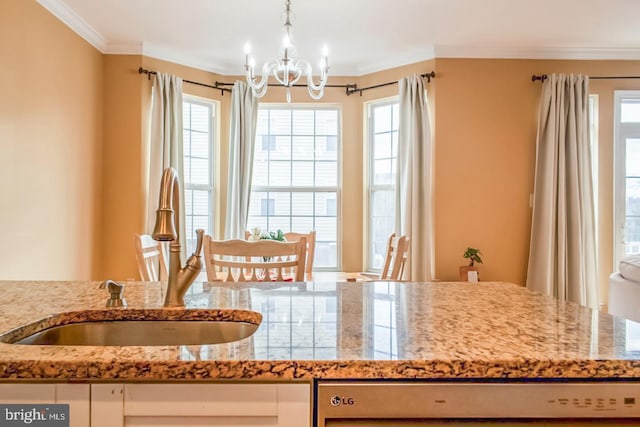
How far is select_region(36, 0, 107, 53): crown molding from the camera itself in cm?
306

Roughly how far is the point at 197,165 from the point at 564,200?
3627 millimetres

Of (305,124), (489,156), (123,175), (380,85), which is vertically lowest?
(123,175)

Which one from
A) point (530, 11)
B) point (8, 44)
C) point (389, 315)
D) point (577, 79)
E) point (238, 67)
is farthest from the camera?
point (238, 67)

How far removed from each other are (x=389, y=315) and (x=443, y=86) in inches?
133

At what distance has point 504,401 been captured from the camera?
757mm

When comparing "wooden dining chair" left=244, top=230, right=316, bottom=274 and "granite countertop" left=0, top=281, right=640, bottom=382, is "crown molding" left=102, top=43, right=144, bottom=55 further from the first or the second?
"granite countertop" left=0, top=281, right=640, bottom=382

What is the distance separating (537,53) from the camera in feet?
13.0

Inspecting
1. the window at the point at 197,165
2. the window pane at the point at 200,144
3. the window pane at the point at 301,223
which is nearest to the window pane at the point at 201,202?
the window at the point at 197,165

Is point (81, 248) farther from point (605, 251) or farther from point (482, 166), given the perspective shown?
point (605, 251)

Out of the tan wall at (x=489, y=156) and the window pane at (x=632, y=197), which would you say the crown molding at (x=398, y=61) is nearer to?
the tan wall at (x=489, y=156)

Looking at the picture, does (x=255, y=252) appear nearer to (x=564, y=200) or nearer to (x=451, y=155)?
(x=451, y=155)

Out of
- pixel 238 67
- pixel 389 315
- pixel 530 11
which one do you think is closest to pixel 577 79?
pixel 530 11

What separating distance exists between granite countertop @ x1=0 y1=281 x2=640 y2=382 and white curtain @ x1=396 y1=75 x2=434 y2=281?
266 cm

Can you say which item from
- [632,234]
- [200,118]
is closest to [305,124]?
[200,118]
